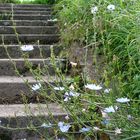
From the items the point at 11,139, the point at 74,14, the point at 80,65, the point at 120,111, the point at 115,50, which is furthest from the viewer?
the point at 74,14

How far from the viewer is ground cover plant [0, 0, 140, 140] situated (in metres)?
2.01

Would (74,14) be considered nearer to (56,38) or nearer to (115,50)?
(56,38)

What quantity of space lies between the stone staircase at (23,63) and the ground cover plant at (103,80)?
11 centimetres

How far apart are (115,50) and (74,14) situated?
4.49 feet

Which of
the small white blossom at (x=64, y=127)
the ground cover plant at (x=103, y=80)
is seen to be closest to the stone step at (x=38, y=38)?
the ground cover plant at (x=103, y=80)

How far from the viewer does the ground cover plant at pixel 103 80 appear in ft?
6.59

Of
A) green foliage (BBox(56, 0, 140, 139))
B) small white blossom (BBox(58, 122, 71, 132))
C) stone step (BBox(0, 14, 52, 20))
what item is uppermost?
green foliage (BBox(56, 0, 140, 139))

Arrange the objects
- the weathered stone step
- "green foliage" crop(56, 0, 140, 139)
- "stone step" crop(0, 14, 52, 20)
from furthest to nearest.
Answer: "stone step" crop(0, 14, 52, 20), the weathered stone step, "green foliage" crop(56, 0, 140, 139)

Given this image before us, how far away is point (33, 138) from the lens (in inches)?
110

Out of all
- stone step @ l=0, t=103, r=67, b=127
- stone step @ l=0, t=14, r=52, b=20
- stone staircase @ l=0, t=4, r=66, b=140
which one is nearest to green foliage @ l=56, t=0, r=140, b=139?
stone staircase @ l=0, t=4, r=66, b=140

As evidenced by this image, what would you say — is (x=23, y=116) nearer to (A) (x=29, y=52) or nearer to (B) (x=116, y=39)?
(B) (x=116, y=39)

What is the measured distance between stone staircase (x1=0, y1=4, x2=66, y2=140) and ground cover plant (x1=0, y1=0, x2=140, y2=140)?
115 mm

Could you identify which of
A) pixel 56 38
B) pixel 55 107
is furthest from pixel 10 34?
pixel 55 107

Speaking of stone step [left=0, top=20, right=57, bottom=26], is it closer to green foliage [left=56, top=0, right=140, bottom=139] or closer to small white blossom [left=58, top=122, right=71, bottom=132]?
green foliage [left=56, top=0, right=140, bottom=139]
